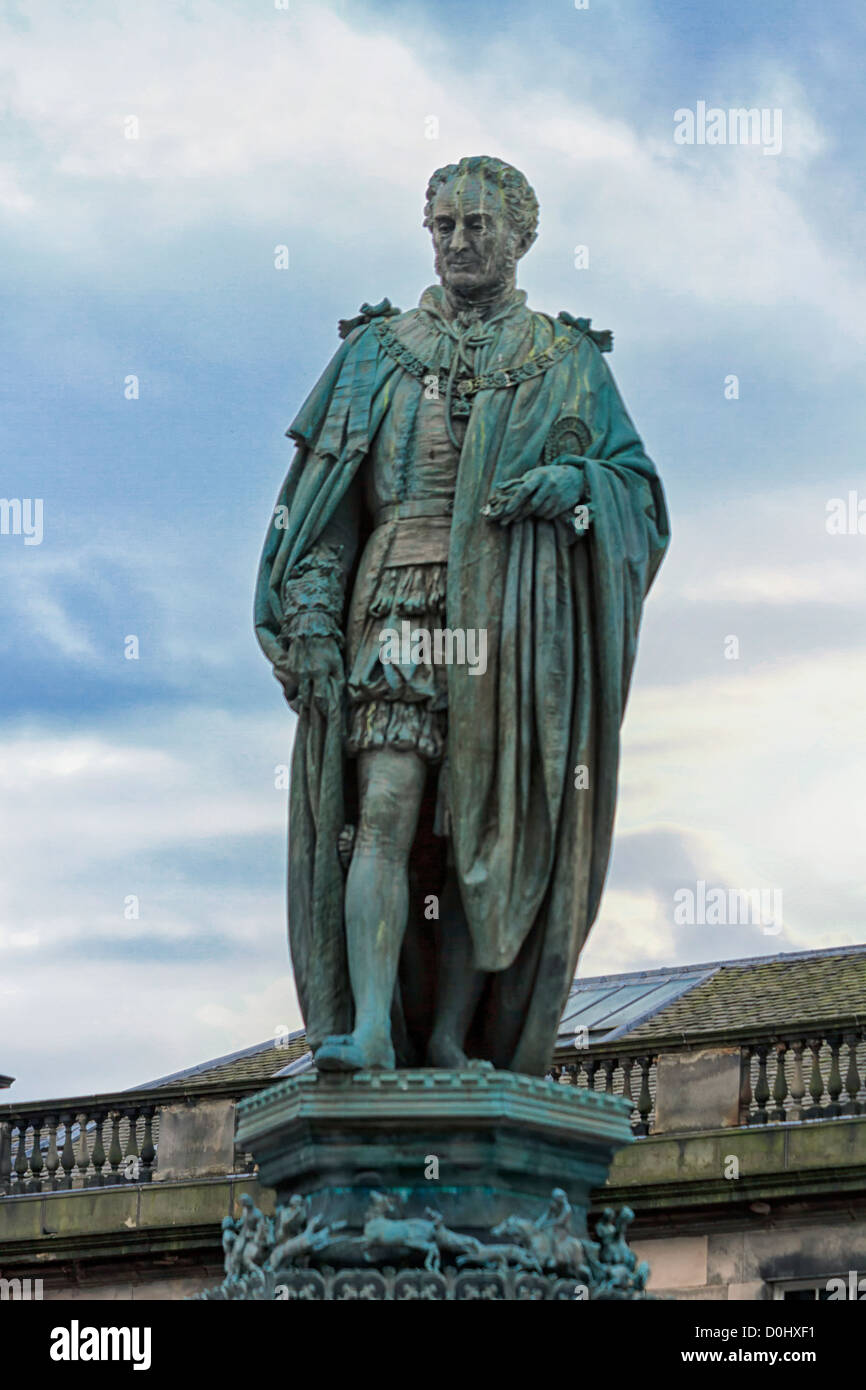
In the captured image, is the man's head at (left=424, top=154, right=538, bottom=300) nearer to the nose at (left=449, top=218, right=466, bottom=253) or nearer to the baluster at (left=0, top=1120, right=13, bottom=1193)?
the nose at (left=449, top=218, right=466, bottom=253)

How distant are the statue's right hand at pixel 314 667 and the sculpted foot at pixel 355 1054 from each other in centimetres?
119

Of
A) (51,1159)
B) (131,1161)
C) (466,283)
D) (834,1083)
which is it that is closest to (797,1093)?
(834,1083)

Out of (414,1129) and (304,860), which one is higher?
(304,860)

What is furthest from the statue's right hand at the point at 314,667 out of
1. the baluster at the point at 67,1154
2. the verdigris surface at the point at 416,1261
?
the baluster at the point at 67,1154

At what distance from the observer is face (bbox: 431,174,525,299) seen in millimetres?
12516

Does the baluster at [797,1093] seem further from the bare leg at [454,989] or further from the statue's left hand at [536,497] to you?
the statue's left hand at [536,497]

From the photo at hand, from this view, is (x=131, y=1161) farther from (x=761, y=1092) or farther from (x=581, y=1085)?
(x=761, y=1092)

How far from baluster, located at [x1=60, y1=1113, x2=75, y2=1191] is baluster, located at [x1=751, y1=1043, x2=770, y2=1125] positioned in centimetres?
812

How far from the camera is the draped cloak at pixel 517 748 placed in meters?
11.9

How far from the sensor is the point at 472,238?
41.1 feet

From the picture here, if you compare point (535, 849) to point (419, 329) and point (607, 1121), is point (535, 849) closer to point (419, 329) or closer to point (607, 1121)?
point (607, 1121)
